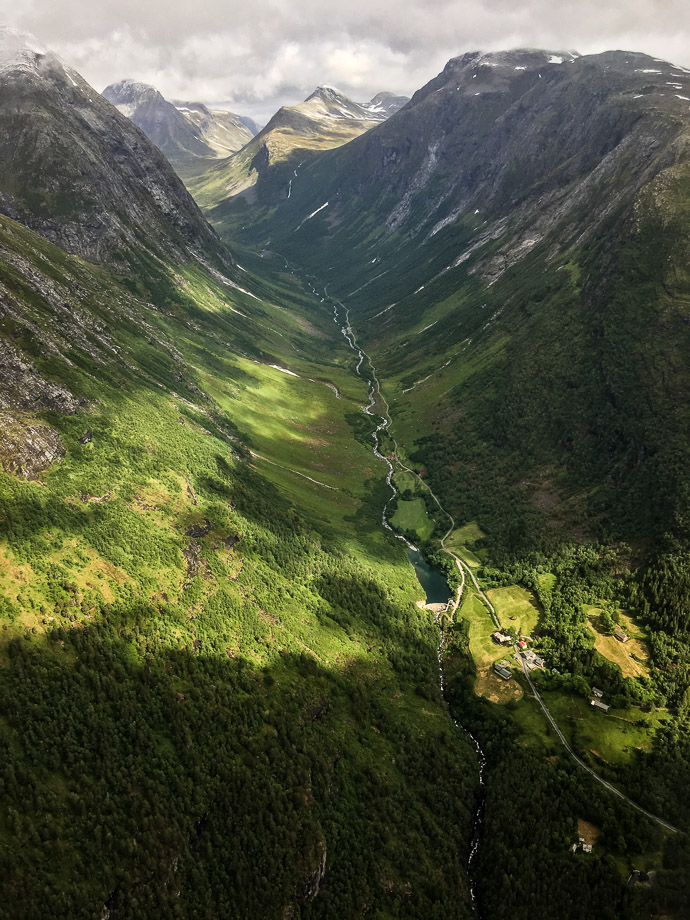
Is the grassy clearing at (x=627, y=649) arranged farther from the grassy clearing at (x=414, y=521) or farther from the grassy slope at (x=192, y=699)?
the grassy clearing at (x=414, y=521)

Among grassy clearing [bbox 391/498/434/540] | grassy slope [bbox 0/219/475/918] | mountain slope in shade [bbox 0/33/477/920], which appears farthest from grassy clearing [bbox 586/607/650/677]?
grassy clearing [bbox 391/498/434/540]

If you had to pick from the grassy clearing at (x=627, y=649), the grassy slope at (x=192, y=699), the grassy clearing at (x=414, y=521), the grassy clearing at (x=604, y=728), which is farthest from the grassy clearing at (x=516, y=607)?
the grassy clearing at (x=414, y=521)

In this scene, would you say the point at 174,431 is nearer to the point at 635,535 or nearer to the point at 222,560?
the point at 222,560

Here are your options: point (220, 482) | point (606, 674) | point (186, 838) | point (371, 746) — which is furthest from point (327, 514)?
point (186, 838)

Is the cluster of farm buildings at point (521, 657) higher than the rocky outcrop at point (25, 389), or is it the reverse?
the rocky outcrop at point (25, 389)

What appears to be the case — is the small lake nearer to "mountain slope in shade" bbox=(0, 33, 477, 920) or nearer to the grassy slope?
the grassy slope

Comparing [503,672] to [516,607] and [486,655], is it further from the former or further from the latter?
[516,607]
